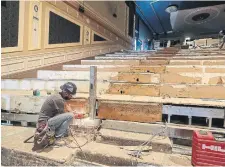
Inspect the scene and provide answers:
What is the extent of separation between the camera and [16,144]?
259cm

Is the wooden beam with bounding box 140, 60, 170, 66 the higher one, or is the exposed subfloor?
the wooden beam with bounding box 140, 60, 170, 66

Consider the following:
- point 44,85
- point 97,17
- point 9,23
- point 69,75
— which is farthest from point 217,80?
point 97,17

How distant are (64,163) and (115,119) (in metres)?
1.05

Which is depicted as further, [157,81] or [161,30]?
[161,30]

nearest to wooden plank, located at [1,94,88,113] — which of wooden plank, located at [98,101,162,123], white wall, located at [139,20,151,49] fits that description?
wooden plank, located at [98,101,162,123]

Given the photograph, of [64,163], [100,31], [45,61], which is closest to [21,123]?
[64,163]

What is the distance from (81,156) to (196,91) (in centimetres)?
196

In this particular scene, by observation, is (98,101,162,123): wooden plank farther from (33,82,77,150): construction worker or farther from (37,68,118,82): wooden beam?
(37,68,118,82): wooden beam

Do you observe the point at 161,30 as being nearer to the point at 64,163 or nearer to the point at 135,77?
the point at 135,77

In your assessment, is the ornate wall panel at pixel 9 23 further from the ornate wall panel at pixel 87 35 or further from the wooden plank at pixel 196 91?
the wooden plank at pixel 196 91

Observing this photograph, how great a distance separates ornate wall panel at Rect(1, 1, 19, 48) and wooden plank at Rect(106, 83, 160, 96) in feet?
7.41

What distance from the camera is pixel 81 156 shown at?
8.05 feet

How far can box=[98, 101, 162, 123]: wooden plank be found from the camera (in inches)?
111

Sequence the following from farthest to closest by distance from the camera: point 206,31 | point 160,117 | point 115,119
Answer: point 206,31 < point 115,119 < point 160,117
